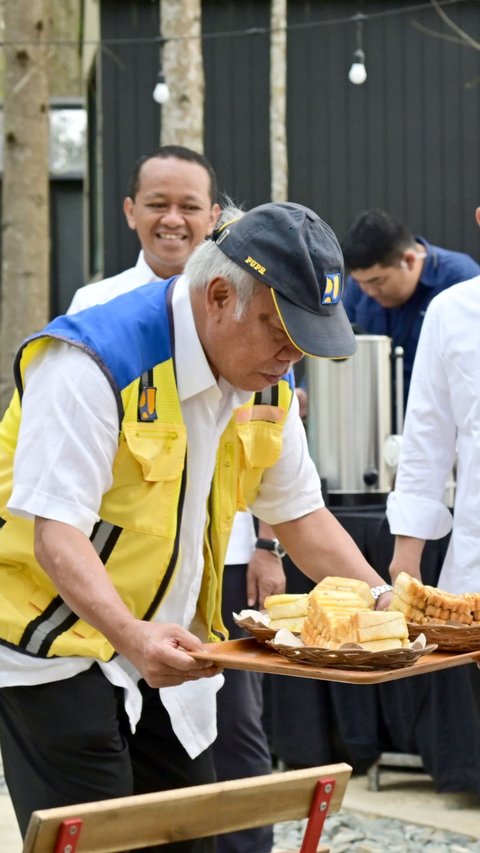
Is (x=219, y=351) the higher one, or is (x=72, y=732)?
(x=219, y=351)

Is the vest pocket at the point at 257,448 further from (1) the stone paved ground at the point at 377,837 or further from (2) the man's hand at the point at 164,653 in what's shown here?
(1) the stone paved ground at the point at 377,837

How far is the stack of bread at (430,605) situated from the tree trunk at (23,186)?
257 inches

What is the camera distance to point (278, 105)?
1063 cm

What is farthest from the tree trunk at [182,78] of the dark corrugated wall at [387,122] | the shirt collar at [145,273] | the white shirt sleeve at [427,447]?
the white shirt sleeve at [427,447]

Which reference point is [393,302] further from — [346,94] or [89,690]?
[346,94]

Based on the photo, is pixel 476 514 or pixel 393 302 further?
pixel 393 302

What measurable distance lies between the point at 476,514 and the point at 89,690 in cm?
123

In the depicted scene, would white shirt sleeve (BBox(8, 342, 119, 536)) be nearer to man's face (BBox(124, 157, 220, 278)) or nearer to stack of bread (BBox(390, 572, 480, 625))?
stack of bread (BBox(390, 572, 480, 625))

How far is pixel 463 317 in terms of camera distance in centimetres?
337

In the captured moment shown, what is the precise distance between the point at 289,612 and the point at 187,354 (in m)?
0.51

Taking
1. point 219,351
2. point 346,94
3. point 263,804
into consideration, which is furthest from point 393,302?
point 346,94

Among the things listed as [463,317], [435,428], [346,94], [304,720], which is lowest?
[304,720]

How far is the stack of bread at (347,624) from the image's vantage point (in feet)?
7.43

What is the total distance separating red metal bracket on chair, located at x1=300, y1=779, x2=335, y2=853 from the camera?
7.58 feet
